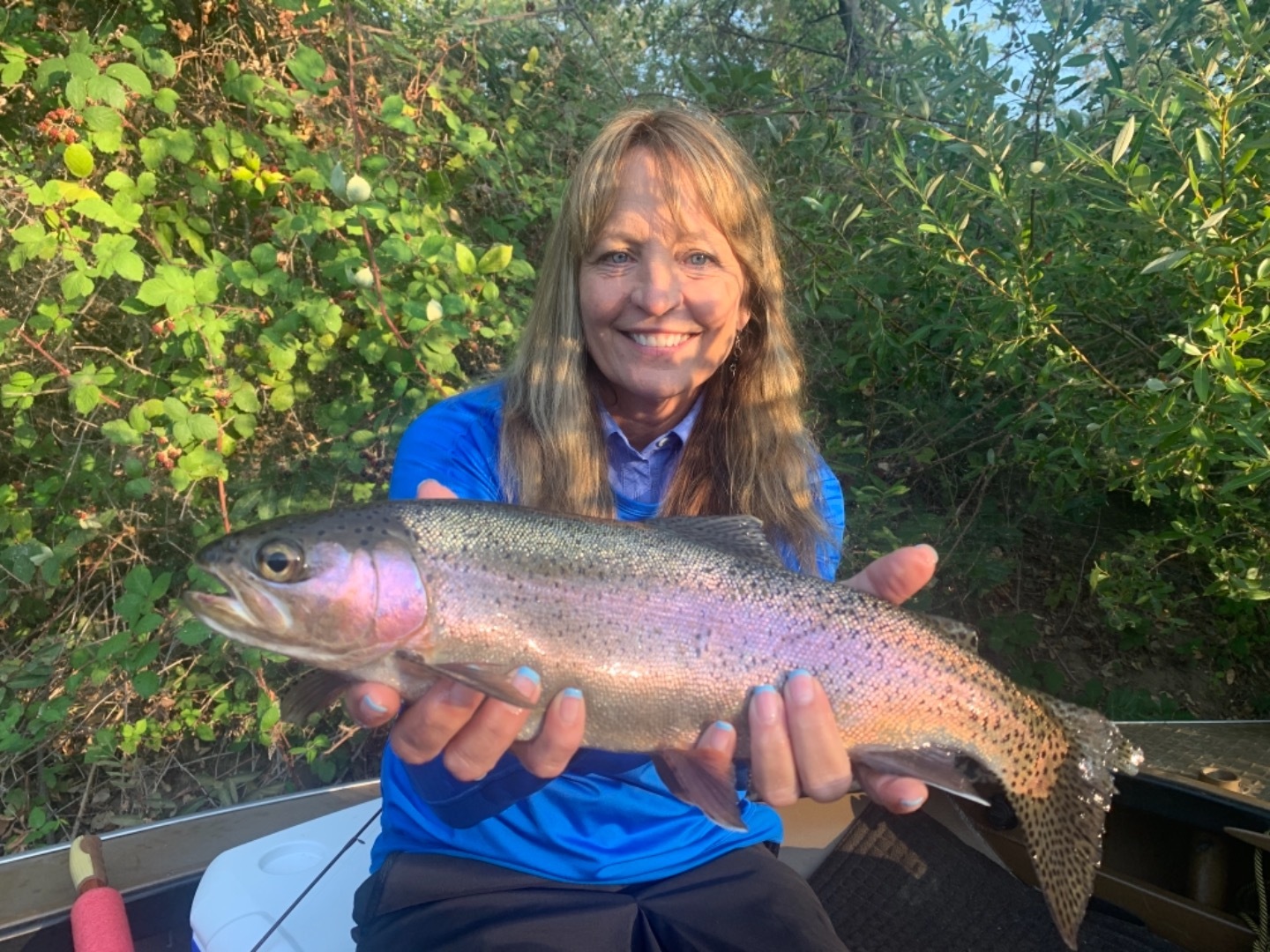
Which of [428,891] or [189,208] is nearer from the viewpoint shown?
[428,891]

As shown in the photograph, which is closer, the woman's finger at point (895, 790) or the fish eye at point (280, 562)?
the fish eye at point (280, 562)

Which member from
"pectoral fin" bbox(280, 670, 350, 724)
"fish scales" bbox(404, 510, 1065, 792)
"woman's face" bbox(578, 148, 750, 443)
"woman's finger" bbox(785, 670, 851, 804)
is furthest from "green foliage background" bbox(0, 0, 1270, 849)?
"pectoral fin" bbox(280, 670, 350, 724)

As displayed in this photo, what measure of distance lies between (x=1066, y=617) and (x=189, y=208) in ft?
20.6

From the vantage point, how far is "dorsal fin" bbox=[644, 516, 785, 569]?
225cm

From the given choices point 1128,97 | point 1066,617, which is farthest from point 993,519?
point 1128,97

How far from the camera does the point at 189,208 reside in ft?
14.7

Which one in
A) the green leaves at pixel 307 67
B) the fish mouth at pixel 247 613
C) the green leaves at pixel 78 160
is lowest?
the fish mouth at pixel 247 613

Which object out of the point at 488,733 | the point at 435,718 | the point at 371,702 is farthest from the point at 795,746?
the point at 371,702

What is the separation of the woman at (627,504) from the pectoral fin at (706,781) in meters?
0.06

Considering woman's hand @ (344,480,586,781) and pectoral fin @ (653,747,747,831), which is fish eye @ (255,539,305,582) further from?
pectoral fin @ (653,747,747,831)

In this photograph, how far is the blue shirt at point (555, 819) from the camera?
2.29 metres

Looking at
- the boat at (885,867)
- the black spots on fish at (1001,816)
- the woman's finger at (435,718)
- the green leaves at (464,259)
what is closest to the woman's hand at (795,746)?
the woman's finger at (435,718)

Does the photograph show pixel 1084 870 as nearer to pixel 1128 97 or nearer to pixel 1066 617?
pixel 1128 97

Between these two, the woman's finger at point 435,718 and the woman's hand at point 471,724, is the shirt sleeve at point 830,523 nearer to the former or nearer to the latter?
the woman's hand at point 471,724
